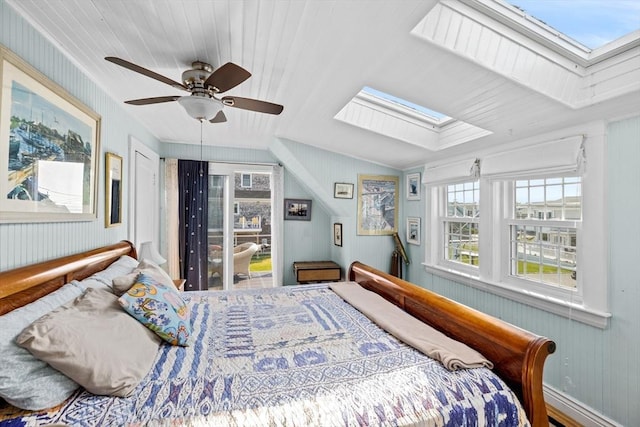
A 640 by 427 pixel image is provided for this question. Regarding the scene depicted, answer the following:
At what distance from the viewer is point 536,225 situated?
2477mm

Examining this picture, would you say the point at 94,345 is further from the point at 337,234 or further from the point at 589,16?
the point at 337,234

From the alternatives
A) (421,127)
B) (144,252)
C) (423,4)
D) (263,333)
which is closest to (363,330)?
(263,333)

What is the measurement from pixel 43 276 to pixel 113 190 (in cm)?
121

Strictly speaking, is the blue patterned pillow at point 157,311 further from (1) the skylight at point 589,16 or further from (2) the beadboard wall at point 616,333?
(2) the beadboard wall at point 616,333

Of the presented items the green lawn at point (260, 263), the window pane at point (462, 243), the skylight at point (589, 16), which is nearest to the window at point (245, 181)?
the green lawn at point (260, 263)

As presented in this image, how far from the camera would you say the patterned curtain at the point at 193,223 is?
394 centimetres

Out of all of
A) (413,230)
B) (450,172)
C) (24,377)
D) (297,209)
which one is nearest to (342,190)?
(297,209)

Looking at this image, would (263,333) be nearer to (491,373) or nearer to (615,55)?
(491,373)

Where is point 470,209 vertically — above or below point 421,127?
below

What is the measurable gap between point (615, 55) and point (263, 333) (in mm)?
2485

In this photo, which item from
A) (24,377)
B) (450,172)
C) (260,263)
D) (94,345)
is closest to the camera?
(24,377)

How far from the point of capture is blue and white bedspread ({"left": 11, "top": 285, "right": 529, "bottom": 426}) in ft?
3.46

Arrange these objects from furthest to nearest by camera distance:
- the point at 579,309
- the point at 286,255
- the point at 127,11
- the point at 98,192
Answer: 1. the point at 286,255
2. the point at 98,192
3. the point at 579,309
4. the point at 127,11

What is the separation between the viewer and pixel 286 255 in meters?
4.46
